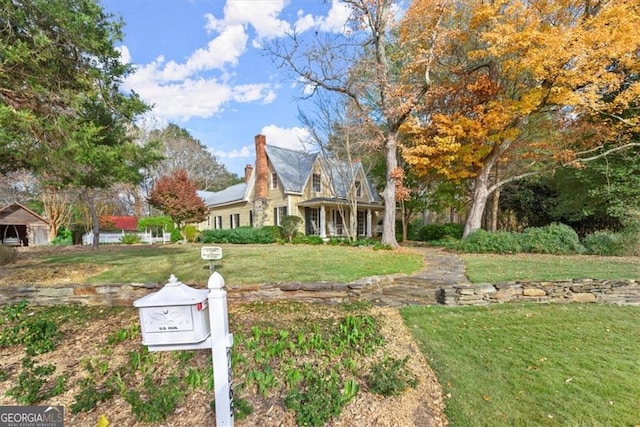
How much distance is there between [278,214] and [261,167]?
11.0ft

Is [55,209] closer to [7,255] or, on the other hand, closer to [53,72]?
[7,255]

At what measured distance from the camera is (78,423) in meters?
2.43

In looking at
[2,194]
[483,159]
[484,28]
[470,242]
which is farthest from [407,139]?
[2,194]

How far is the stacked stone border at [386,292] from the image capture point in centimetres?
485

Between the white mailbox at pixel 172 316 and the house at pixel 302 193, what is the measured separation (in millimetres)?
15770

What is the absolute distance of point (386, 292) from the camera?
220 inches

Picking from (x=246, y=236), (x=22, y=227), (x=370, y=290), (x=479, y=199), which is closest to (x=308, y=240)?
(x=246, y=236)

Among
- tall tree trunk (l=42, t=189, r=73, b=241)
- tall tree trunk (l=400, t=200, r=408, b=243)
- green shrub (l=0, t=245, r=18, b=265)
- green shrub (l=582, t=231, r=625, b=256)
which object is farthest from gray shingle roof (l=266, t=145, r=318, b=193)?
tall tree trunk (l=42, t=189, r=73, b=241)

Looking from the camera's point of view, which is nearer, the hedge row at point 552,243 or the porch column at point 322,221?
the hedge row at point 552,243

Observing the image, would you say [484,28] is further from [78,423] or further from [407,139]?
[78,423]

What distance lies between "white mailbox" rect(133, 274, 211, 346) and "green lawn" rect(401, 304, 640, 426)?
2.25 meters

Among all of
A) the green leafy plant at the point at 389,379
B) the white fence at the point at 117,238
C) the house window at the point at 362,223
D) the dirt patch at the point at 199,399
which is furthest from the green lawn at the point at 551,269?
the white fence at the point at 117,238

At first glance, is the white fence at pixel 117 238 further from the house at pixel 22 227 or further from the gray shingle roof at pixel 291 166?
the gray shingle roof at pixel 291 166

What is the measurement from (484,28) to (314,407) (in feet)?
49.1
